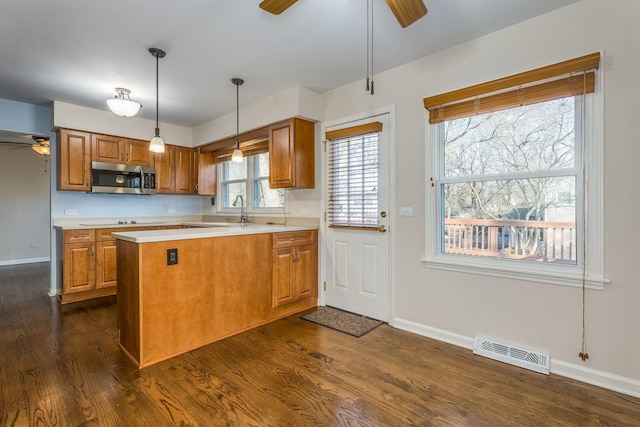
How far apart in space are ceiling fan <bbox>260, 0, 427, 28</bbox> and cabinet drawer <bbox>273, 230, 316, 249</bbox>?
2050 mm

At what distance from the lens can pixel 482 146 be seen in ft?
8.54

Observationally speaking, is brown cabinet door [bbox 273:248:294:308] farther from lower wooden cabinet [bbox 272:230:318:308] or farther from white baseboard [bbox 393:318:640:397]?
white baseboard [bbox 393:318:640:397]

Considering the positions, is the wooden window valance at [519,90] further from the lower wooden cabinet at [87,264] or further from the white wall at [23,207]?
the white wall at [23,207]

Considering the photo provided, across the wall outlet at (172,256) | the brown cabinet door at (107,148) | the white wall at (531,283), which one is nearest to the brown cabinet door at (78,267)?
the brown cabinet door at (107,148)

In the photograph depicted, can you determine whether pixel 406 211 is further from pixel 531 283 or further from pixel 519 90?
pixel 519 90

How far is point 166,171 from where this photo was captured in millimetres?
4918

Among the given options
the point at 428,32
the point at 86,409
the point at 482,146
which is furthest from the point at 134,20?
the point at 482,146

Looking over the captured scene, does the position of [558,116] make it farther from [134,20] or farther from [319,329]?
[134,20]

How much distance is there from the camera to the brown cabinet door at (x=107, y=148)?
421 centimetres

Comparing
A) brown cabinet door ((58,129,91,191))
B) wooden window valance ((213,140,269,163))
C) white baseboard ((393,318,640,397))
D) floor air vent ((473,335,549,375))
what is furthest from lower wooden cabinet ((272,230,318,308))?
brown cabinet door ((58,129,91,191))

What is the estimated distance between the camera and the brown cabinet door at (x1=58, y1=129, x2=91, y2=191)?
396cm

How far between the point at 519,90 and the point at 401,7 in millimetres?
1235

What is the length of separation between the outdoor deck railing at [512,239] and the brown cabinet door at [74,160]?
4.48 metres

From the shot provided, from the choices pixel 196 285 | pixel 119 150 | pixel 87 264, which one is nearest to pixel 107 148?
pixel 119 150
